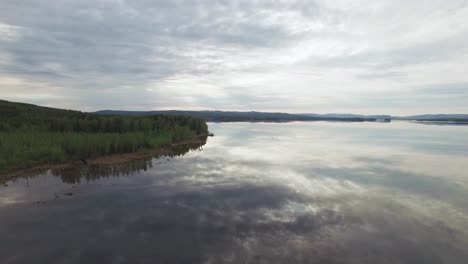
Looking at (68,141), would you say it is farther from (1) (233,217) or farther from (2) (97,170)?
(1) (233,217)

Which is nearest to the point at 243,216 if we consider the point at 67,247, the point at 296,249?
the point at 296,249

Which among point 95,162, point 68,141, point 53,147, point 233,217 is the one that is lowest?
point 233,217

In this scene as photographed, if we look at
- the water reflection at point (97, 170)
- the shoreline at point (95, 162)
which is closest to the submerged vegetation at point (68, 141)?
the shoreline at point (95, 162)

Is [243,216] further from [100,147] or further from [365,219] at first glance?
[100,147]

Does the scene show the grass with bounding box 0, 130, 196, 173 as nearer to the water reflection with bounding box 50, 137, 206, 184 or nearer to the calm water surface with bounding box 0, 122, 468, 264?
the water reflection with bounding box 50, 137, 206, 184

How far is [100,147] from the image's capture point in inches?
872

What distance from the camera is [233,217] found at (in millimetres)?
10133

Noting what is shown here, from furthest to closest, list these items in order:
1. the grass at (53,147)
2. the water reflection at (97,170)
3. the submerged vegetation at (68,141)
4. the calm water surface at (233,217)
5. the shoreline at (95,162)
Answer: the submerged vegetation at (68,141) → the grass at (53,147) → the water reflection at (97,170) → the shoreline at (95,162) → the calm water surface at (233,217)

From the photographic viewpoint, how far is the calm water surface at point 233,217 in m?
7.61

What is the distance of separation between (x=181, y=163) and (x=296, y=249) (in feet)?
48.6

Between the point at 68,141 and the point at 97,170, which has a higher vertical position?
the point at 68,141

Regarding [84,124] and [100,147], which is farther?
[84,124]

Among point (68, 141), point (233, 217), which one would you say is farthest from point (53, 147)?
point (233, 217)

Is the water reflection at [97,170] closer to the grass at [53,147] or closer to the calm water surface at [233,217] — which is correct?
the calm water surface at [233,217]
